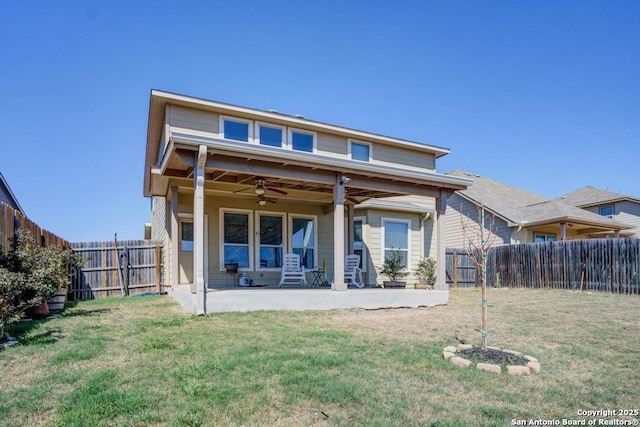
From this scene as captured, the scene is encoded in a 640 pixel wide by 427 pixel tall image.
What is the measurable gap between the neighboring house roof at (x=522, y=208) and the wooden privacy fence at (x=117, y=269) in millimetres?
12130

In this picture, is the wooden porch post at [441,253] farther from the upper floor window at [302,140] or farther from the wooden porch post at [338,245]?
the upper floor window at [302,140]

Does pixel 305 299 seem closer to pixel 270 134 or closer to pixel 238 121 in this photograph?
pixel 270 134

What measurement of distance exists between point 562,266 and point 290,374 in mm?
13262

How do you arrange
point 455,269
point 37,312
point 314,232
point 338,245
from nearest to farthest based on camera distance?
point 37,312 → point 338,245 → point 314,232 → point 455,269

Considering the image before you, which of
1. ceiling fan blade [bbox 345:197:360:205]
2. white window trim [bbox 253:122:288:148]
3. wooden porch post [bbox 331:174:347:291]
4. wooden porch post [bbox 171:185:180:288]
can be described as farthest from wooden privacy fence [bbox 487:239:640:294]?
wooden porch post [bbox 171:185:180:288]

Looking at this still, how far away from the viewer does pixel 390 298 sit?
9203mm

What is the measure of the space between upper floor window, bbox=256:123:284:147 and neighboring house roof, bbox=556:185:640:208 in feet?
65.7

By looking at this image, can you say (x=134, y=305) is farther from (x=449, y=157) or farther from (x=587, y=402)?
(x=449, y=157)

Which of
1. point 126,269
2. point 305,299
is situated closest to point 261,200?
point 305,299

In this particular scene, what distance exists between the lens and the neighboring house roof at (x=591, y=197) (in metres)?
22.5

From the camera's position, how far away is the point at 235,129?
10.8 m

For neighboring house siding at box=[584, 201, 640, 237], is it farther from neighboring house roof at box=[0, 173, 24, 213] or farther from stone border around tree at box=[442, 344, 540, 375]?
neighboring house roof at box=[0, 173, 24, 213]

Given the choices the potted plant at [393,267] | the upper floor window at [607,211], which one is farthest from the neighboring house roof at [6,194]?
the upper floor window at [607,211]

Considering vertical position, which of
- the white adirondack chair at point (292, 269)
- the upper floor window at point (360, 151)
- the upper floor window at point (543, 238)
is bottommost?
the white adirondack chair at point (292, 269)
